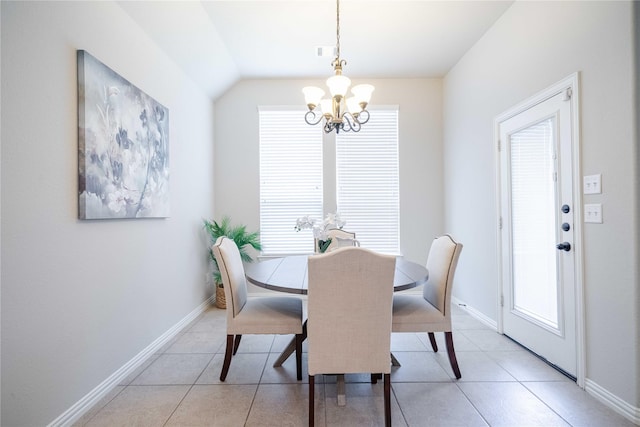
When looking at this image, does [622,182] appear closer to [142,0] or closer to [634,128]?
[634,128]

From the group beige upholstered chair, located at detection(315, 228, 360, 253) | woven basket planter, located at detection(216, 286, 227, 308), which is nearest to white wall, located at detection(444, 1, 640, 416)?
beige upholstered chair, located at detection(315, 228, 360, 253)

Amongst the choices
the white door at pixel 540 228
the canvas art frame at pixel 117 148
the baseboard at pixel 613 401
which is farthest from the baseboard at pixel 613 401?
the canvas art frame at pixel 117 148

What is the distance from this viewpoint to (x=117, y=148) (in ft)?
6.45

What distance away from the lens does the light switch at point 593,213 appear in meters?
1.71

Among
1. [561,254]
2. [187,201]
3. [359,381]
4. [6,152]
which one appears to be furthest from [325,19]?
[359,381]

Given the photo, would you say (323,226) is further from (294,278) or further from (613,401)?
(613,401)

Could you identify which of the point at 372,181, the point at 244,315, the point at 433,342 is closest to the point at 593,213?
the point at 433,342

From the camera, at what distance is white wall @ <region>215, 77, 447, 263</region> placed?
152 inches

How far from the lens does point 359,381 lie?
198cm

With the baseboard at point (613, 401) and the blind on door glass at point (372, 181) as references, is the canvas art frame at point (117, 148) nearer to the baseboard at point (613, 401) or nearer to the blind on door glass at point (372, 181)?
the blind on door glass at point (372, 181)

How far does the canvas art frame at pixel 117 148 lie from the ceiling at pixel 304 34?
2.16 feet

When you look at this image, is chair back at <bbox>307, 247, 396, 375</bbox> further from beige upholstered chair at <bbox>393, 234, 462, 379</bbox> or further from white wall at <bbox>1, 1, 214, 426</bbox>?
white wall at <bbox>1, 1, 214, 426</bbox>

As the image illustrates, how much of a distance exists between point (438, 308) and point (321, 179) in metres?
2.33

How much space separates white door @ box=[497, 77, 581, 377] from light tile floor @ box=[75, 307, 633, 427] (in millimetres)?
227
